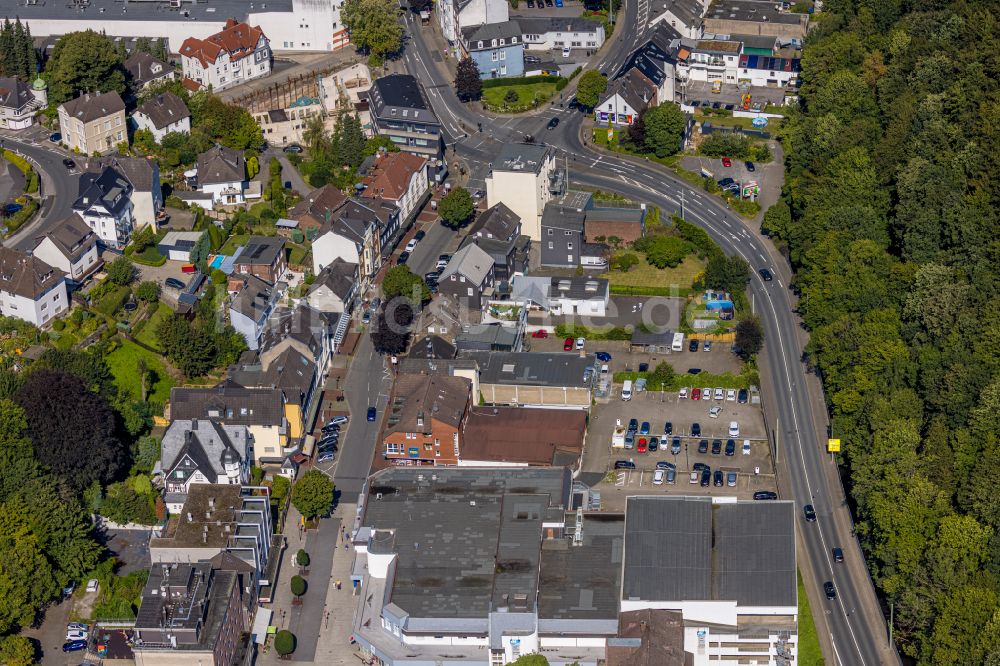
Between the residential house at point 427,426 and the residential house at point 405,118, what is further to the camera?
the residential house at point 405,118

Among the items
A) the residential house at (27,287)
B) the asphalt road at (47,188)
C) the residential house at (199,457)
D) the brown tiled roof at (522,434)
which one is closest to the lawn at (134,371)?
the residential house at (27,287)

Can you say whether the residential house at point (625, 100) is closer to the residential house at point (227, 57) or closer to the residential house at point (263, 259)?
the residential house at point (227, 57)

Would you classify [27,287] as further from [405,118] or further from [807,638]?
[807,638]

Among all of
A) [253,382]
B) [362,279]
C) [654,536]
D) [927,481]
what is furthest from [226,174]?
[927,481]

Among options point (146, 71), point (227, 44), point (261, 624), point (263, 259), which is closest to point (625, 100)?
point (227, 44)

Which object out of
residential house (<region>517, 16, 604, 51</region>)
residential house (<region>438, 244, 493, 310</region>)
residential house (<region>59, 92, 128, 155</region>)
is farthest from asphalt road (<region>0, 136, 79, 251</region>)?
residential house (<region>517, 16, 604, 51</region>)

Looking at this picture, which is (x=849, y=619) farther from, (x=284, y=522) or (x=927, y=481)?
(x=284, y=522)
